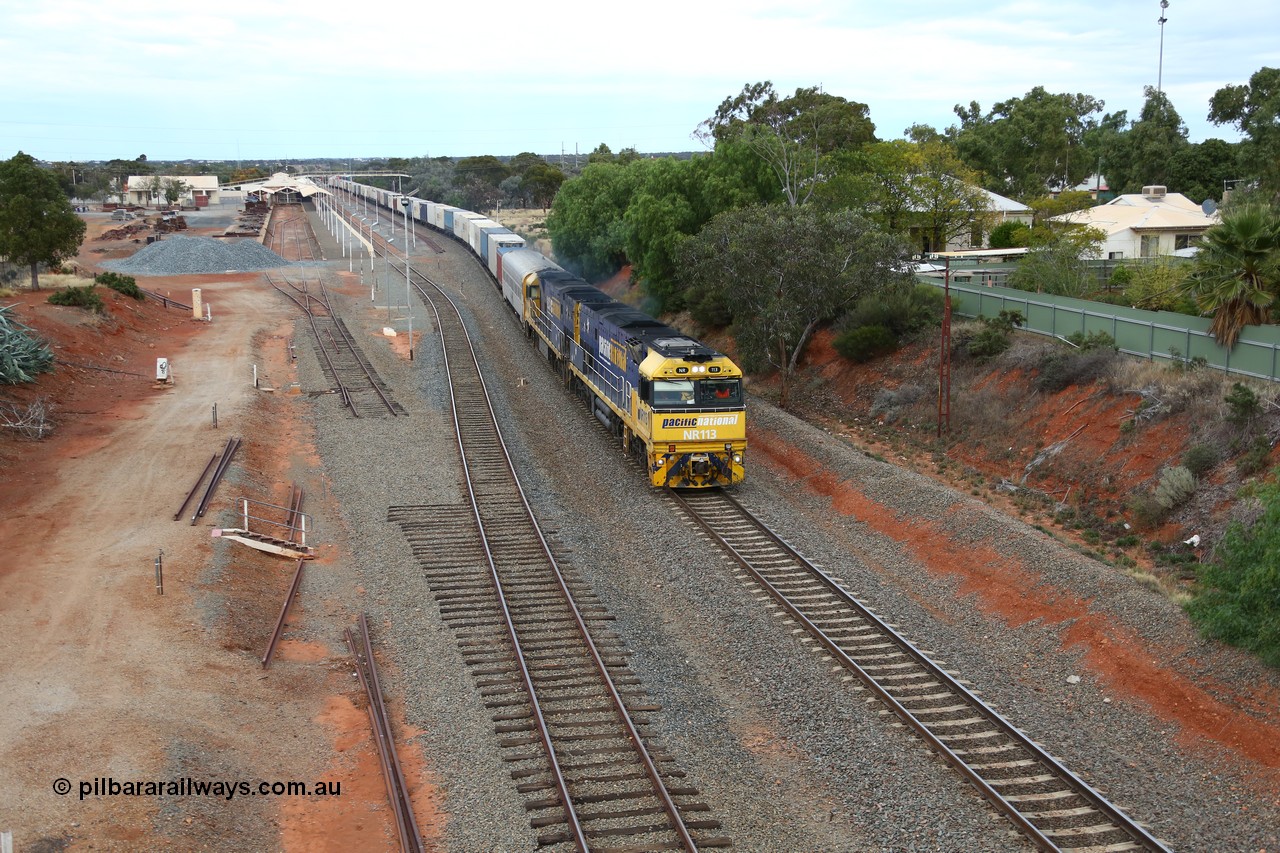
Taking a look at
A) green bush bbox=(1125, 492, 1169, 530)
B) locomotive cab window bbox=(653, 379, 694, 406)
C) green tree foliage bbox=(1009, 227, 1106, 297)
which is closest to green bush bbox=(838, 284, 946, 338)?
green tree foliage bbox=(1009, 227, 1106, 297)

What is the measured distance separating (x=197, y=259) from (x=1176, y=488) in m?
71.6

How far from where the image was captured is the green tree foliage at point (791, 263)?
115 ft

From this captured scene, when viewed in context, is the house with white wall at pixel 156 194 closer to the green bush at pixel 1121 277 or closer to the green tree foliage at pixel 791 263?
the green tree foliage at pixel 791 263

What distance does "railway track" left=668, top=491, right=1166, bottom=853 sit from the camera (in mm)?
11992

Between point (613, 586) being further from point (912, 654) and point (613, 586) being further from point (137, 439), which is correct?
point (137, 439)

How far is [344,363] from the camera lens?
43.5m

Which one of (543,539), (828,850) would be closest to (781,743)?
(828,850)

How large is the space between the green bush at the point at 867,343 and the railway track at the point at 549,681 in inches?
649

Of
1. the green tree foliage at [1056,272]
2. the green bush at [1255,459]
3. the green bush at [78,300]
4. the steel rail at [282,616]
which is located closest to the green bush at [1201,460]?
the green bush at [1255,459]

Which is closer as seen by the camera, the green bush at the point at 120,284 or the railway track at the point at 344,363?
the railway track at the point at 344,363

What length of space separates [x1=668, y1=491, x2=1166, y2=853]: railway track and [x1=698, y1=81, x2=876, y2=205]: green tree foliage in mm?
28240

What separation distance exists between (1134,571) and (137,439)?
26079 millimetres

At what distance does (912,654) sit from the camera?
16.8 m

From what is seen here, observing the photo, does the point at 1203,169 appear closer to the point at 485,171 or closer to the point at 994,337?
the point at 994,337
